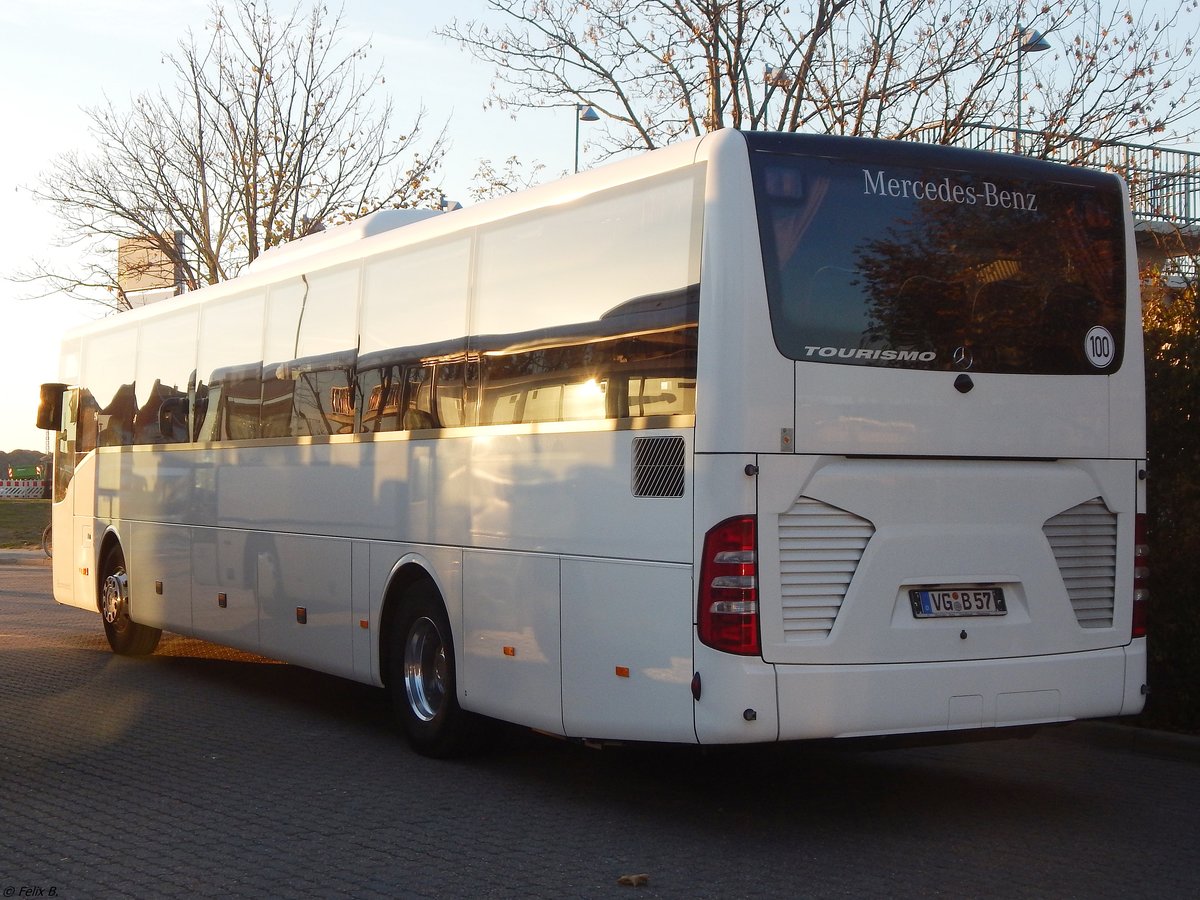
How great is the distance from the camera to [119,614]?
15.4 meters

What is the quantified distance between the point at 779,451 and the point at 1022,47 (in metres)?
12.0

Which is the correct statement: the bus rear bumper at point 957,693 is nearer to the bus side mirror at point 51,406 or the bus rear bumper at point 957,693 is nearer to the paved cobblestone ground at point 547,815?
the paved cobblestone ground at point 547,815

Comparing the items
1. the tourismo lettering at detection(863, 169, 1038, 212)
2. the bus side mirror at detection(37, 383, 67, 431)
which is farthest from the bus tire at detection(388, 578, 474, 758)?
the bus side mirror at detection(37, 383, 67, 431)

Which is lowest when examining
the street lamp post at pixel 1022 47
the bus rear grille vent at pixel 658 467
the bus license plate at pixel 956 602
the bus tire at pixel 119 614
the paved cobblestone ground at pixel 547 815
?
the paved cobblestone ground at pixel 547 815

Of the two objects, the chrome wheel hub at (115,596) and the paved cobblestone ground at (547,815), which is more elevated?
the chrome wheel hub at (115,596)

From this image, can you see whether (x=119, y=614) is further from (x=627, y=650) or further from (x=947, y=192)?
(x=947, y=192)

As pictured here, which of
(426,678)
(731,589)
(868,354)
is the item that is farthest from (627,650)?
(426,678)

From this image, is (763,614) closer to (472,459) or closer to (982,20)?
(472,459)

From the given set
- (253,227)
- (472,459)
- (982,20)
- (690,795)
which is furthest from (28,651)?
(253,227)

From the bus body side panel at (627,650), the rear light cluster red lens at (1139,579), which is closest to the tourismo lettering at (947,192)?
the rear light cluster red lens at (1139,579)

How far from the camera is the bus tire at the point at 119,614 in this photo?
50.3 ft

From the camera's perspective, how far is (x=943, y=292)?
7.75 metres

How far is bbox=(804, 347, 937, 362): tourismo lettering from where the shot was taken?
7.39 metres

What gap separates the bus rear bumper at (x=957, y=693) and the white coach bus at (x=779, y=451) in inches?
0.6
